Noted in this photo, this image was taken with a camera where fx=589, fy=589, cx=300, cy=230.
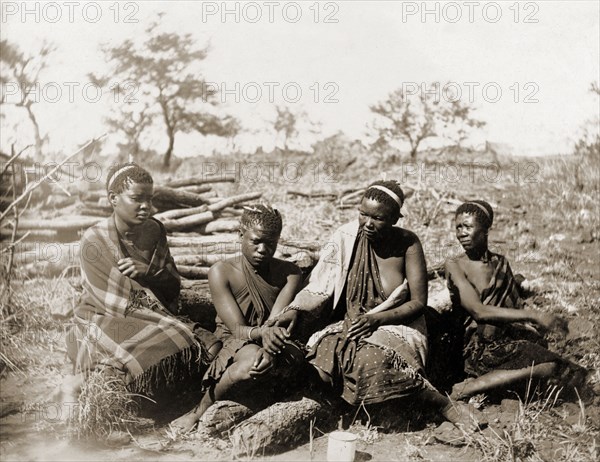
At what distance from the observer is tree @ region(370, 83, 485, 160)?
714 cm

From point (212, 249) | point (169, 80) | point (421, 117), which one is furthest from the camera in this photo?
point (169, 80)

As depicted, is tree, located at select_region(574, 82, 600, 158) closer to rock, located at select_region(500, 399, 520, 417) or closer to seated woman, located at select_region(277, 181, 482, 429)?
seated woman, located at select_region(277, 181, 482, 429)

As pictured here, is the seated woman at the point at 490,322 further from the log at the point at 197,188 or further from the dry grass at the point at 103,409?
the log at the point at 197,188

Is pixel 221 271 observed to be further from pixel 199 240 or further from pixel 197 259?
pixel 199 240

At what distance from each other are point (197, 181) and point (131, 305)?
3.60 metres

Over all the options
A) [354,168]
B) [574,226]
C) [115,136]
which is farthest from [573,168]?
[115,136]

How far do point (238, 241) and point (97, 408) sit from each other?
7.21 ft

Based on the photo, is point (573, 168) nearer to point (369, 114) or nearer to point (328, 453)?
point (369, 114)

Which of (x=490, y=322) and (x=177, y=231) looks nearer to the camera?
(x=490, y=322)

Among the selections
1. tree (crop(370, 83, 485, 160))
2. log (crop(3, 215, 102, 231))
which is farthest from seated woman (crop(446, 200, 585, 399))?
log (crop(3, 215, 102, 231))

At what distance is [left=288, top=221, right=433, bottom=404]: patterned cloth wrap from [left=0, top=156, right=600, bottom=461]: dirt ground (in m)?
0.32

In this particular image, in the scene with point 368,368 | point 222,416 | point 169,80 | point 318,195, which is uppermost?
point 169,80

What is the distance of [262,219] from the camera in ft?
12.6

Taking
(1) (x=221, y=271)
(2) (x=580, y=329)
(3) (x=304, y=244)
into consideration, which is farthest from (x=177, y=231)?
(2) (x=580, y=329)
